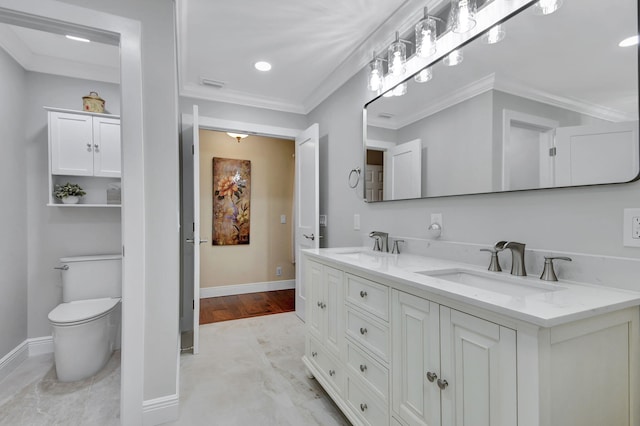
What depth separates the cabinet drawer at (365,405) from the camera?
51.3 inches

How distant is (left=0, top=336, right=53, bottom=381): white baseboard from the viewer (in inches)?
85.7

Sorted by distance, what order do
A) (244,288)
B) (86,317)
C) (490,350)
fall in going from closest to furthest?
(490,350) < (86,317) < (244,288)

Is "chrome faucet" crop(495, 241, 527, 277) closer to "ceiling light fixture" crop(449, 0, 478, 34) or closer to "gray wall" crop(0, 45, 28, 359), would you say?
"ceiling light fixture" crop(449, 0, 478, 34)

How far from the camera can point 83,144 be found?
2.45m

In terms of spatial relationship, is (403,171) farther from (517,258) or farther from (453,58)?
(517,258)

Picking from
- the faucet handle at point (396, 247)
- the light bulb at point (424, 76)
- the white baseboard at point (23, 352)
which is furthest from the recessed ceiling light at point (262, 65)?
the white baseboard at point (23, 352)

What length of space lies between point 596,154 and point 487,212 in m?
0.47

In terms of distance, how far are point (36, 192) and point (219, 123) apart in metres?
1.63

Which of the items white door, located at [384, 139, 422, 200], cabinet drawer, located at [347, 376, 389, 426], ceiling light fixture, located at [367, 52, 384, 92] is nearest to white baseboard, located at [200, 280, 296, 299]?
white door, located at [384, 139, 422, 200]

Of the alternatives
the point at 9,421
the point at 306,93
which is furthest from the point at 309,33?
the point at 9,421

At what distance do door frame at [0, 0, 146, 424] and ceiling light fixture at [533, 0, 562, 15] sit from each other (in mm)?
1902

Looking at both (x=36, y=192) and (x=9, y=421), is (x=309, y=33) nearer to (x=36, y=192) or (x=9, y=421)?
(x=36, y=192)

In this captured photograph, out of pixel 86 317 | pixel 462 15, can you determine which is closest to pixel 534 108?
pixel 462 15

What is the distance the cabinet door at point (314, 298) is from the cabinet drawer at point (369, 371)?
0.38 m
